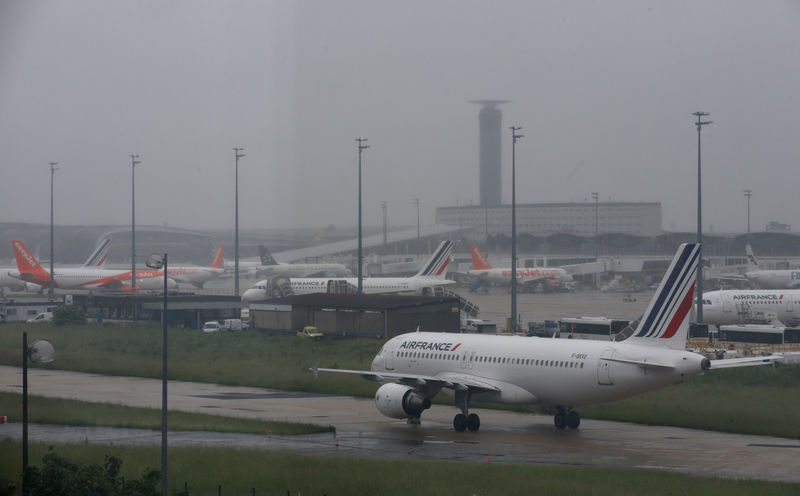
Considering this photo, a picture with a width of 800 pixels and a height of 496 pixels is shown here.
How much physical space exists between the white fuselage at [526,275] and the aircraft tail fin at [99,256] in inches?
2538

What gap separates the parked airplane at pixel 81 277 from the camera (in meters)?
147

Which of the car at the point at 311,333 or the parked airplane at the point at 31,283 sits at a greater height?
the parked airplane at the point at 31,283

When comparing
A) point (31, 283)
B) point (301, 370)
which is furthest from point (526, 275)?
point (301, 370)

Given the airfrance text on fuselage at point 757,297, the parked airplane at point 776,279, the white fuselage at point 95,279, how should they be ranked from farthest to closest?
the white fuselage at point 95,279 < the parked airplane at point 776,279 < the airfrance text on fuselage at point 757,297

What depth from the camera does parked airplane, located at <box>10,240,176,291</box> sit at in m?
147

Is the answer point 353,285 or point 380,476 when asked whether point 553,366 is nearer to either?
point 380,476

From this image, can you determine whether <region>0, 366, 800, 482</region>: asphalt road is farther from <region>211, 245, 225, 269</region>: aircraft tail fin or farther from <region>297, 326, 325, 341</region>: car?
<region>211, 245, 225, 269</region>: aircraft tail fin

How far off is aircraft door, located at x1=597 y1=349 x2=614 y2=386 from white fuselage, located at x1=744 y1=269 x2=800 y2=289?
100 m

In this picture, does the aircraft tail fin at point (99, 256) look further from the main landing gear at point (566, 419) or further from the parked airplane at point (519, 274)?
the main landing gear at point (566, 419)

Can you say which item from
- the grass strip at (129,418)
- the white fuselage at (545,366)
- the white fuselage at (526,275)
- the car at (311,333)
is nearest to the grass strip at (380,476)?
the grass strip at (129,418)

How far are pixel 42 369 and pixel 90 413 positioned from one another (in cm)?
2638

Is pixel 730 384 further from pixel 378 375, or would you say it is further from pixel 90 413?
pixel 90 413

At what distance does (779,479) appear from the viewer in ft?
106

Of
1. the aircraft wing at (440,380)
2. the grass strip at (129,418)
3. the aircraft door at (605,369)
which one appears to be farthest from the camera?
the aircraft wing at (440,380)
